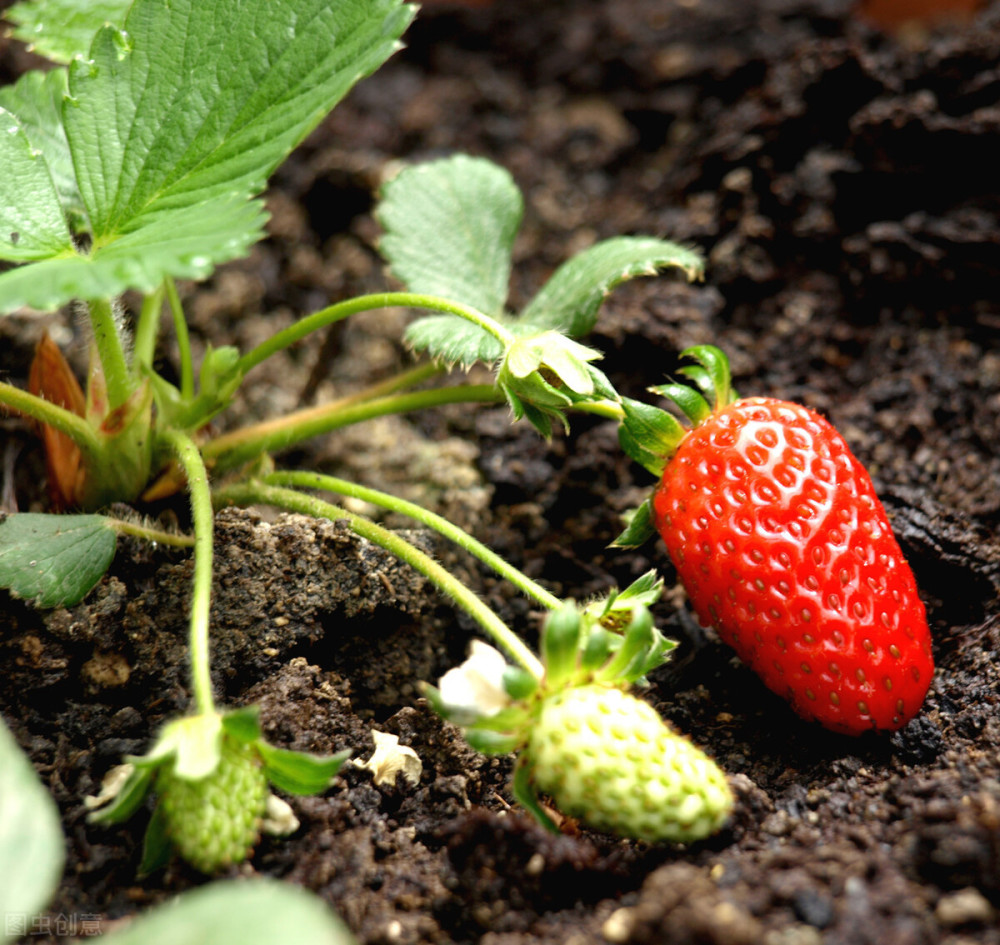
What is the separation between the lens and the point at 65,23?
1397 mm

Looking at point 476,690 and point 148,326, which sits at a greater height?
point 148,326

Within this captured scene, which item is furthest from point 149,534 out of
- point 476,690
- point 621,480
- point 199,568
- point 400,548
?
point 621,480

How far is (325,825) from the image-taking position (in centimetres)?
105

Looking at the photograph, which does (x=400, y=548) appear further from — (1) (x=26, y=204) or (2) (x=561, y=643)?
(1) (x=26, y=204)

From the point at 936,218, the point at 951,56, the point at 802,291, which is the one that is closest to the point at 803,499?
the point at 802,291

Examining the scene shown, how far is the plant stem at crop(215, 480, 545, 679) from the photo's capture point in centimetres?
105

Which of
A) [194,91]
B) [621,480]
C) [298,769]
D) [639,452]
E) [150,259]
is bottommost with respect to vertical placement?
[621,480]

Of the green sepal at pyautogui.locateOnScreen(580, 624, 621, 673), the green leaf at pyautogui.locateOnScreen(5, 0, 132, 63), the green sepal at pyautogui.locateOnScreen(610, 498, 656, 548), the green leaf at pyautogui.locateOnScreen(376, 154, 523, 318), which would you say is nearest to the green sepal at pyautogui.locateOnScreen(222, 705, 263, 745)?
the green sepal at pyautogui.locateOnScreen(580, 624, 621, 673)

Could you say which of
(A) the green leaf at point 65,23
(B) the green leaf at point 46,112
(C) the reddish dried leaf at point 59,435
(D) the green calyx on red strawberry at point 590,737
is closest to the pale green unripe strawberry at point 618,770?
(D) the green calyx on red strawberry at point 590,737

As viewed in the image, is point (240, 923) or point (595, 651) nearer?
point (240, 923)

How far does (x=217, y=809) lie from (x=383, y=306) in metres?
0.65

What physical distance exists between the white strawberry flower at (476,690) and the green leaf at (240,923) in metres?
0.30

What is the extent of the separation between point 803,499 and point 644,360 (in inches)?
22.6

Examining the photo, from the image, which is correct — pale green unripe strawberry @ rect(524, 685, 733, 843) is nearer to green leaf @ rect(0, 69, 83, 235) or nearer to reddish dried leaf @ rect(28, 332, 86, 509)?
reddish dried leaf @ rect(28, 332, 86, 509)
